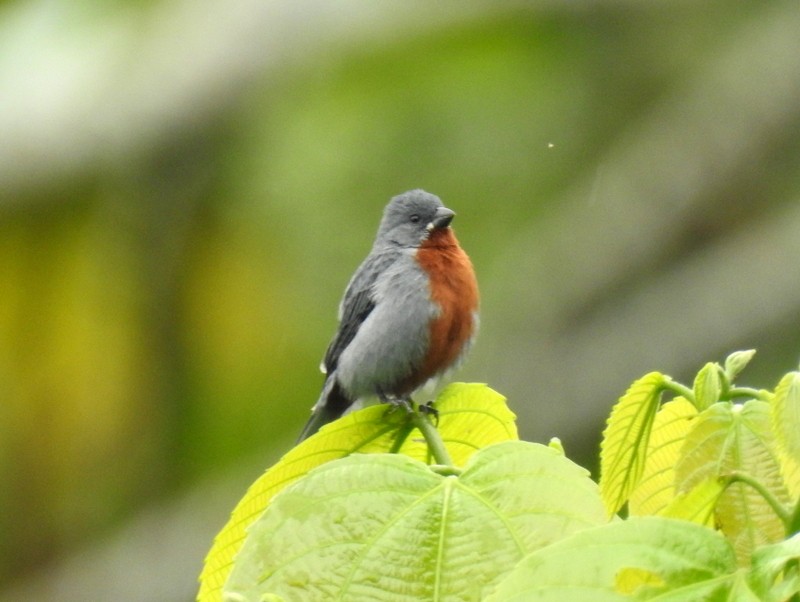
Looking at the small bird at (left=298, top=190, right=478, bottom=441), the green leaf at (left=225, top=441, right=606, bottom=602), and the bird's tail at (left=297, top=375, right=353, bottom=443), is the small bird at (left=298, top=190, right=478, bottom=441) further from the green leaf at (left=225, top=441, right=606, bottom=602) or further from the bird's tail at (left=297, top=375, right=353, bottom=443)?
the green leaf at (left=225, top=441, right=606, bottom=602)

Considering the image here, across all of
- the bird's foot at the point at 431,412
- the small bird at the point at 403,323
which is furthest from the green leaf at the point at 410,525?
the small bird at the point at 403,323

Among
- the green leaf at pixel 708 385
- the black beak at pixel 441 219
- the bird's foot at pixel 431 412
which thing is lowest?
the green leaf at pixel 708 385

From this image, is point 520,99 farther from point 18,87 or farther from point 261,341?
point 18,87

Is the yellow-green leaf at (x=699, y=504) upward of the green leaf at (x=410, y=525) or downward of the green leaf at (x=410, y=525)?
downward

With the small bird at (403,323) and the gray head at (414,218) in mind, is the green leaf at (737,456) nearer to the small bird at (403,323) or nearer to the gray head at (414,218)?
the small bird at (403,323)

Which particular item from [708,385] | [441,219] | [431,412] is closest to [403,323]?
[441,219]

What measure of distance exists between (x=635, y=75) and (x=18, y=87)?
6251 mm

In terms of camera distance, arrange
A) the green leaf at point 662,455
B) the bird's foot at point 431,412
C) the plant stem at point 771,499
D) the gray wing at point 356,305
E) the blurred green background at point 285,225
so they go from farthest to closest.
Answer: the blurred green background at point 285,225 < the gray wing at point 356,305 < the bird's foot at point 431,412 < the green leaf at point 662,455 < the plant stem at point 771,499

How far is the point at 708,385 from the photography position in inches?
51.6

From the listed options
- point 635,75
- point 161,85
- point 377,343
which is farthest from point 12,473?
point 377,343

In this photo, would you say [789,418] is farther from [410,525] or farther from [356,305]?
[356,305]

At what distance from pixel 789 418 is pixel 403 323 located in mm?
2571

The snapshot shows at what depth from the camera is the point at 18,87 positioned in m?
9.62

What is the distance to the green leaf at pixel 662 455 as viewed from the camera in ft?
4.69
